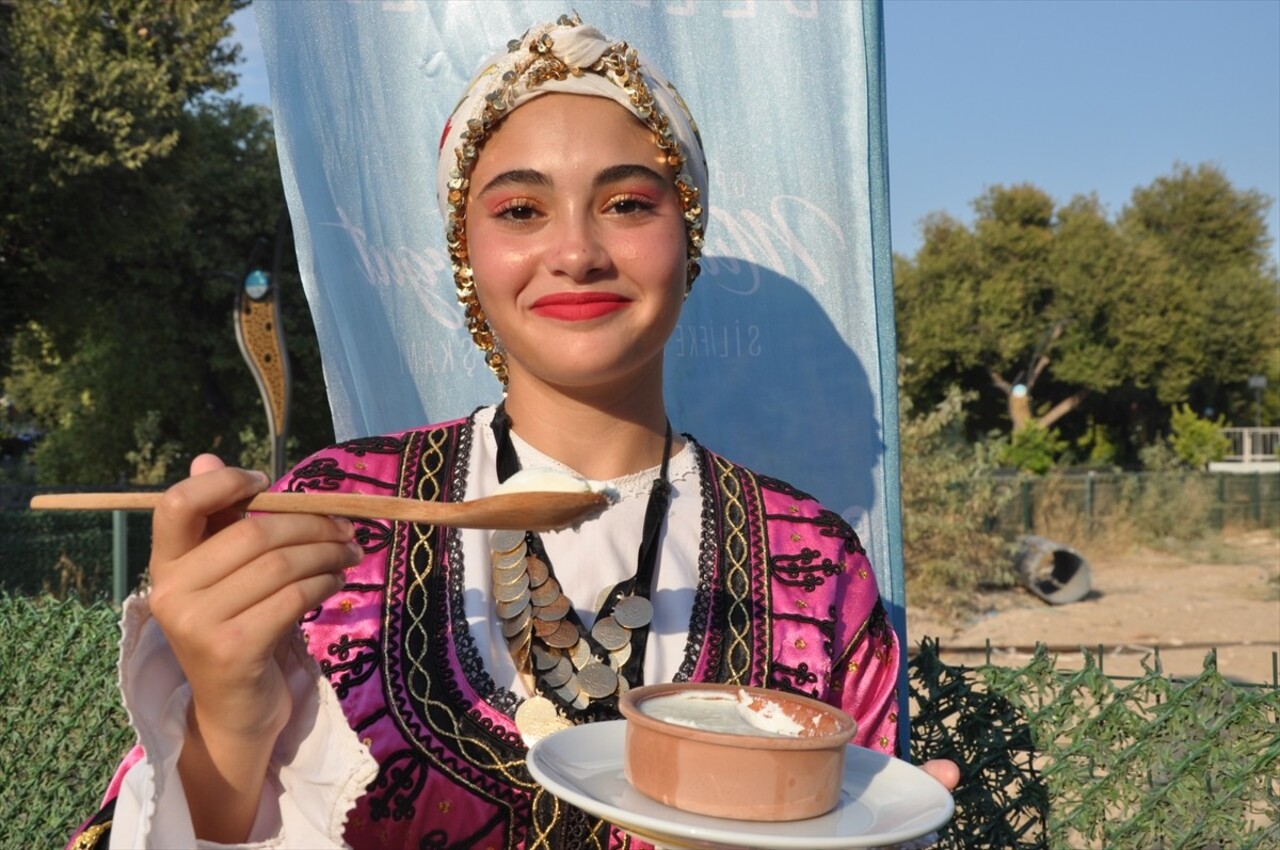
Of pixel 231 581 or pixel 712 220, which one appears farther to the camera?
pixel 712 220

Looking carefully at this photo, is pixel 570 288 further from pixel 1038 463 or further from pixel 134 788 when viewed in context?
pixel 1038 463

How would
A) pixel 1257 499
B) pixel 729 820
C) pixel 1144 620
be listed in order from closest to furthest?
pixel 729 820 → pixel 1144 620 → pixel 1257 499

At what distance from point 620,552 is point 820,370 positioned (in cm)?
130

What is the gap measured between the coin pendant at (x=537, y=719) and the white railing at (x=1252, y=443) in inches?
1624

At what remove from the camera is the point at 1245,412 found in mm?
41531

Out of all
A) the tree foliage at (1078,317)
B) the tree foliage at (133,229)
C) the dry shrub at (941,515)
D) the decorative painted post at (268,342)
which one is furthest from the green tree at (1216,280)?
the decorative painted post at (268,342)

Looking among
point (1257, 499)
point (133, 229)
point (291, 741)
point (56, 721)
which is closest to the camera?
point (291, 741)

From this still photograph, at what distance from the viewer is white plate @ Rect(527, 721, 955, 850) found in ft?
3.97

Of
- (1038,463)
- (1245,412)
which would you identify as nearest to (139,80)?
(1038,463)

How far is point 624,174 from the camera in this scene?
197 centimetres

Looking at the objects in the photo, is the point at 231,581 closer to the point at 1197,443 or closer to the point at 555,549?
the point at 555,549

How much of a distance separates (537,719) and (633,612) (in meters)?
0.24

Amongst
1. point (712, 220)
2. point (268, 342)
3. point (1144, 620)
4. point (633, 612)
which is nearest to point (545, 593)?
point (633, 612)

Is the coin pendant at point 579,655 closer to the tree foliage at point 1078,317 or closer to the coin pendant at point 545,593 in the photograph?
the coin pendant at point 545,593
